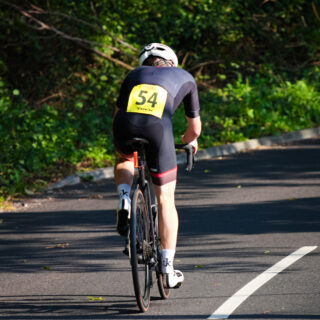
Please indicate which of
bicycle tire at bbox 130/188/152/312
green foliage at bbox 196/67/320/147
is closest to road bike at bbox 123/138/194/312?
bicycle tire at bbox 130/188/152/312


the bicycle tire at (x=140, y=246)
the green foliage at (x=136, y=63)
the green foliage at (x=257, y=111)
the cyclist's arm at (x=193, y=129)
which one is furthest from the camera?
the green foliage at (x=257, y=111)

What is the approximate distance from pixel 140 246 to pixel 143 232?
0.22 meters

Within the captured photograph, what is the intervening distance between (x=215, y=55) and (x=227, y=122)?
5.58 metres

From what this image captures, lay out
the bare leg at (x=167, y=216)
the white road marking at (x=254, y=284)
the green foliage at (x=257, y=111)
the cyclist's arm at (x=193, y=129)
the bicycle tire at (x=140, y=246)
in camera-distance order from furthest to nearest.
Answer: the green foliage at (x=257, y=111)
the cyclist's arm at (x=193, y=129)
the bare leg at (x=167, y=216)
the white road marking at (x=254, y=284)
the bicycle tire at (x=140, y=246)

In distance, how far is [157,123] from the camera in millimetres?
6121

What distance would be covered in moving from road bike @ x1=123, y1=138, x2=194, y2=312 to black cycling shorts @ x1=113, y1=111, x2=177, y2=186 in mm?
56

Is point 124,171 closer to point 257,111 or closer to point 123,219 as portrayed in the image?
point 123,219

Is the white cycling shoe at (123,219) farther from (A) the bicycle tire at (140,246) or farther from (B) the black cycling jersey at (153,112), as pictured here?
(B) the black cycling jersey at (153,112)

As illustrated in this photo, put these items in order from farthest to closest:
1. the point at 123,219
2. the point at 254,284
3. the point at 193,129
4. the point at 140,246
Result: the point at 254,284
the point at 193,129
the point at 140,246
the point at 123,219

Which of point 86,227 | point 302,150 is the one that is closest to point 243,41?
point 302,150

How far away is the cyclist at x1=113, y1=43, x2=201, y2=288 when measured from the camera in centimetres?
612

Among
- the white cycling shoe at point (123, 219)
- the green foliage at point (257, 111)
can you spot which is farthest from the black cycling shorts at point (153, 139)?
the green foliage at point (257, 111)

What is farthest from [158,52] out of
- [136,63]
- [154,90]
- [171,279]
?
[136,63]

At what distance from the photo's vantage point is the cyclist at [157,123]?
6120mm
